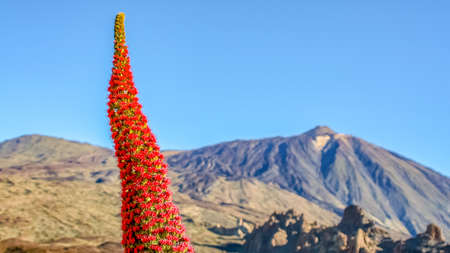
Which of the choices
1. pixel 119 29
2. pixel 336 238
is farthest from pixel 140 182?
pixel 336 238

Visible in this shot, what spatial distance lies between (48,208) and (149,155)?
440 feet

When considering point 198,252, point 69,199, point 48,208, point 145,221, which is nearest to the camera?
point 145,221

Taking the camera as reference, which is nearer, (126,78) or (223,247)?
(126,78)

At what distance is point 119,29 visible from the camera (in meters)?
7.48

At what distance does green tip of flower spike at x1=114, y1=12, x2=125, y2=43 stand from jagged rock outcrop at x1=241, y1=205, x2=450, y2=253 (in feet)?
210

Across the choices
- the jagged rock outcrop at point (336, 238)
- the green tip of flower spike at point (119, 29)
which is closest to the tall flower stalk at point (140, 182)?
the green tip of flower spike at point (119, 29)

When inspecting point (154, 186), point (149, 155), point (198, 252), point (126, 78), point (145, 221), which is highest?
point (126, 78)

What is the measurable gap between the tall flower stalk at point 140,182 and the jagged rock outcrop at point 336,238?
209 feet

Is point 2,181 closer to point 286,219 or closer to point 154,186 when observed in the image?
point 286,219

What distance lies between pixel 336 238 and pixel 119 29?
70.0 m

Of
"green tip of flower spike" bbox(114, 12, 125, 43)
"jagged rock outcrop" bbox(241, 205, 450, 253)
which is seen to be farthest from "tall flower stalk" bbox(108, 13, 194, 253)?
"jagged rock outcrop" bbox(241, 205, 450, 253)

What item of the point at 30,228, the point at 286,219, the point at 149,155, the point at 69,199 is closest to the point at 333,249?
the point at 286,219

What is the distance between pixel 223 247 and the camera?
11431 centimetres

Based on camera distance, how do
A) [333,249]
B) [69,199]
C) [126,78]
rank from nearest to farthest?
[126,78], [333,249], [69,199]
